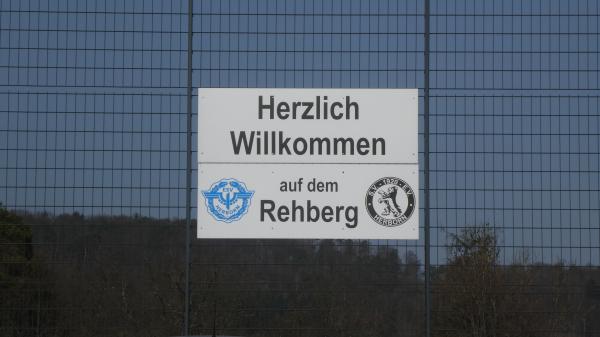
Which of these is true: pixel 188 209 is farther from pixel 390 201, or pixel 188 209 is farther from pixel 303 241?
pixel 390 201

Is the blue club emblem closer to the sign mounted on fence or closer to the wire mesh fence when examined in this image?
the sign mounted on fence

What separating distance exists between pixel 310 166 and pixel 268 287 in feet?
5.43

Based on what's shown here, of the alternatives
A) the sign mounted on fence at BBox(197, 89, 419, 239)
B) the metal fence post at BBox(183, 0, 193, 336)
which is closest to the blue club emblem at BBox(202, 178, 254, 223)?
the sign mounted on fence at BBox(197, 89, 419, 239)

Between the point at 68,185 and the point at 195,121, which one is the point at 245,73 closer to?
the point at 195,121

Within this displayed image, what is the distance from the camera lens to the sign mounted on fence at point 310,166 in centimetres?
930

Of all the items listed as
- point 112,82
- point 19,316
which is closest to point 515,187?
→ point 112,82

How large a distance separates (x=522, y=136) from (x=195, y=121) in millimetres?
4223

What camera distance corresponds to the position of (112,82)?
31.7 feet

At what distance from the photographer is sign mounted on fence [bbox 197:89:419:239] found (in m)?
9.30

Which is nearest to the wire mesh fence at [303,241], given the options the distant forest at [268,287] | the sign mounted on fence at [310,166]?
the distant forest at [268,287]

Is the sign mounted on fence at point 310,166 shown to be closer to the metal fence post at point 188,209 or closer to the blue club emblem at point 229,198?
the blue club emblem at point 229,198

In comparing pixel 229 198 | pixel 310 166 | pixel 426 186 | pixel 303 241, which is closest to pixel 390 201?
pixel 426 186

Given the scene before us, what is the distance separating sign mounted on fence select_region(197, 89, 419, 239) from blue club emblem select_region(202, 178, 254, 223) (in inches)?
0.5

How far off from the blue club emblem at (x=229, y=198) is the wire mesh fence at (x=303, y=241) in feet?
1.03
